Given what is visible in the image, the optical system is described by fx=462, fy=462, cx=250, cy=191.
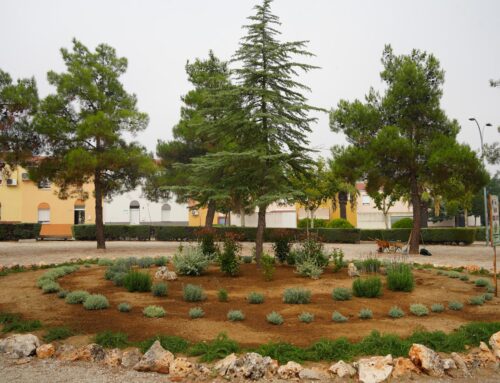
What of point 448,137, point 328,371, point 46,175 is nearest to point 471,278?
point 328,371

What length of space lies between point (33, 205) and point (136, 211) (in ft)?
35.7

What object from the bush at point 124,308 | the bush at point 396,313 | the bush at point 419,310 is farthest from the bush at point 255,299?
the bush at point 419,310

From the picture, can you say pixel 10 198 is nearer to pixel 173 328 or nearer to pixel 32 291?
pixel 32 291

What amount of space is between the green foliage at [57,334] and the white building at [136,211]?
45.9m

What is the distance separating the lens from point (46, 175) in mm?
22609

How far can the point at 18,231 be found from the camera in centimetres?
3484

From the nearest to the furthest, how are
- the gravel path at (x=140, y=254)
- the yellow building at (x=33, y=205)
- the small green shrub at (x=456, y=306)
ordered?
the small green shrub at (x=456, y=306) < the gravel path at (x=140, y=254) < the yellow building at (x=33, y=205)

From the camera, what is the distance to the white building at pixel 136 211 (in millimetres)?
52844

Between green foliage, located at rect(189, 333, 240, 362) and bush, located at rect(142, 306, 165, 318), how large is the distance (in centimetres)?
170

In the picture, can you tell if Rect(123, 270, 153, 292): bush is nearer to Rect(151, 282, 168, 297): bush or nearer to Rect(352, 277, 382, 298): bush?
Rect(151, 282, 168, 297): bush

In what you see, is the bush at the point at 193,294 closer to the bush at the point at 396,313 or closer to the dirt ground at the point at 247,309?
the dirt ground at the point at 247,309

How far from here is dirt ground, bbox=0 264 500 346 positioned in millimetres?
6801

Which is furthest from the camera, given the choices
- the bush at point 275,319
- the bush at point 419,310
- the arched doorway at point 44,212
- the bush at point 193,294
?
the arched doorway at point 44,212

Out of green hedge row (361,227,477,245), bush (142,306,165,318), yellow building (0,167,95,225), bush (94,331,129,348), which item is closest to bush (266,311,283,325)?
bush (142,306,165,318)
